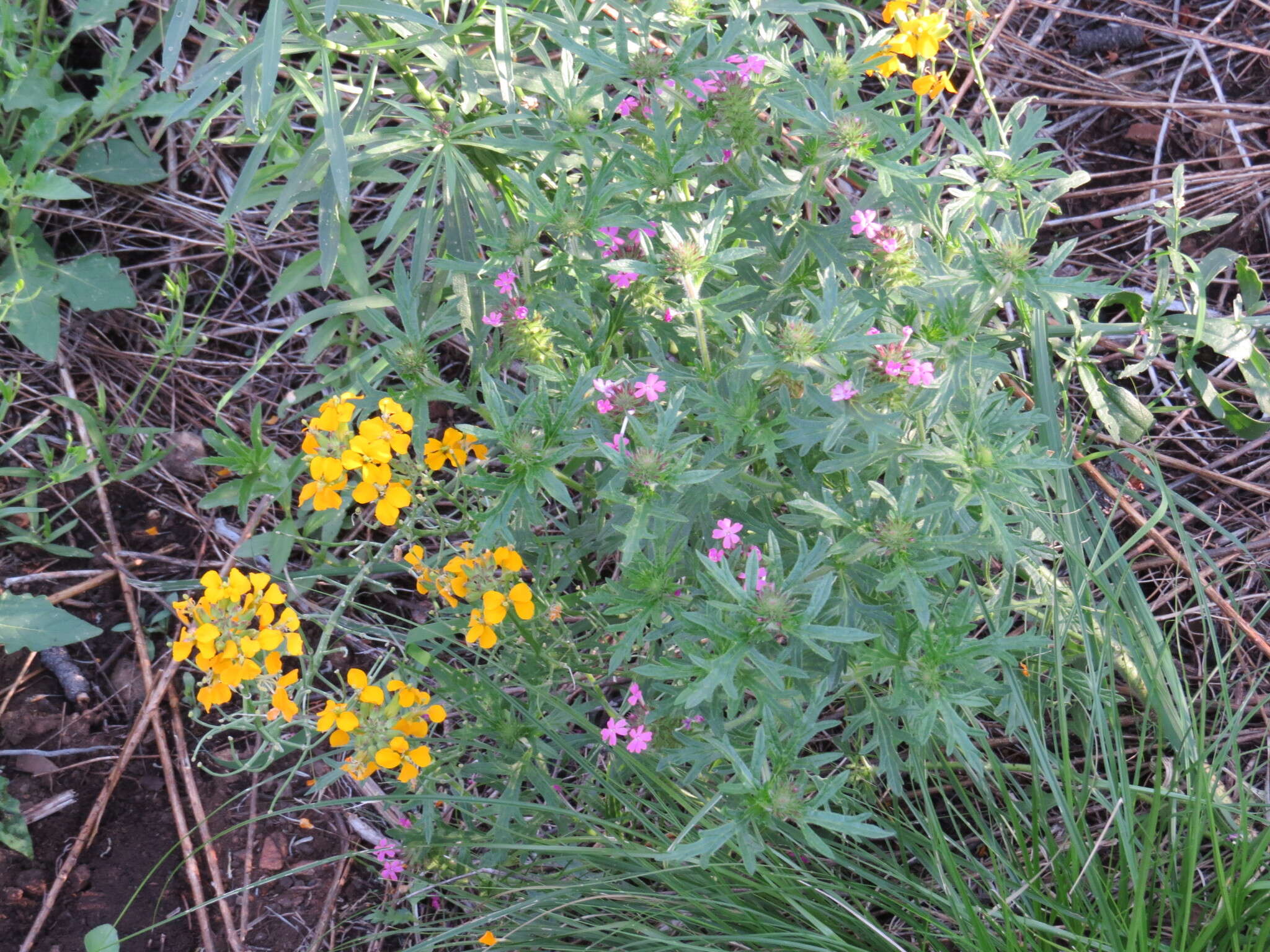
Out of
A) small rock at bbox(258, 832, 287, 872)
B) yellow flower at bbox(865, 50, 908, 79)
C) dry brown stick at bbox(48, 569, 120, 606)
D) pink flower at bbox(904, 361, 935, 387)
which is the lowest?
small rock at bbox(258, 832, 287, 872)

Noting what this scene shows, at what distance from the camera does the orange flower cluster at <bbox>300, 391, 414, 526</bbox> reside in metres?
1.87

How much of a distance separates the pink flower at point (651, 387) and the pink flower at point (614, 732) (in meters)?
0.66

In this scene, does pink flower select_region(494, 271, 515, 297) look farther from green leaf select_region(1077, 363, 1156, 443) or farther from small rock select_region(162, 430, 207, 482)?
small rock select_region(162, 430, 207, 482)

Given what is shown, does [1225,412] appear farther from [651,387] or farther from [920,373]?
[651,387]

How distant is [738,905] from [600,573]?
46.8 inches

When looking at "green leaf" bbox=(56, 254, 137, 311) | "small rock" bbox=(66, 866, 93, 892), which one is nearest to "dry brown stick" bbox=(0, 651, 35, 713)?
"small rock" bbox=(66, 866, 93, 892)

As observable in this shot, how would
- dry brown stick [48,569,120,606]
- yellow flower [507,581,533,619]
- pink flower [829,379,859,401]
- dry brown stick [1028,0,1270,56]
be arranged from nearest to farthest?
pink flower [829,379,859,401], yellow flower [507,581,533,619], dry brown stick [48,569,120,606], dry brown stick [1028,0,1270,56]

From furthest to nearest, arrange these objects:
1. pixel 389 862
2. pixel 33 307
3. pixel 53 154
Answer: pixel 53 154 → pixel 33 307 → pixel 389 862

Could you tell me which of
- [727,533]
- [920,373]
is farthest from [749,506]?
[920,373]

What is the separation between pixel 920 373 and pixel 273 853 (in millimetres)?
1948

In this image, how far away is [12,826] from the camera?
250 cm

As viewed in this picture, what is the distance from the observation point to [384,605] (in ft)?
9.85

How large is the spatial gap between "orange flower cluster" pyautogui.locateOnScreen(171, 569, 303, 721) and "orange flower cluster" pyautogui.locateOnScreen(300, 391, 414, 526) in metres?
0.23

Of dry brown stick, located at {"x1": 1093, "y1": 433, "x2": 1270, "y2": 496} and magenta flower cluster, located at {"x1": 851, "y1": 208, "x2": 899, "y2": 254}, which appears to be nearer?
magenta flower cluster, located at {"x1": 851, "y1": 208, "x2": 899, "y2": 254}
